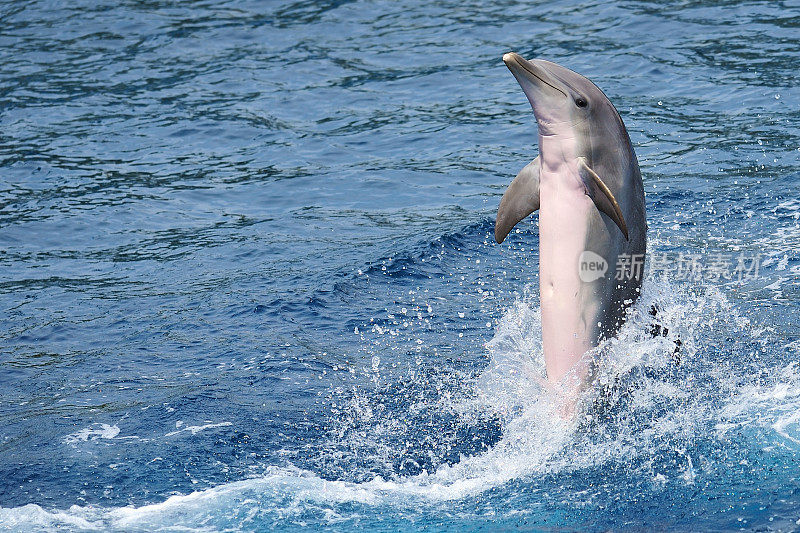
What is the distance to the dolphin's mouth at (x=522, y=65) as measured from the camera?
20.9ft

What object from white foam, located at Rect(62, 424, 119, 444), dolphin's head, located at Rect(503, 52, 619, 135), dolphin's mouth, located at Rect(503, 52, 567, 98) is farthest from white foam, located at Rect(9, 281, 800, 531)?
dolphin's mouth, located at Rect(503, 52, 567, 98)

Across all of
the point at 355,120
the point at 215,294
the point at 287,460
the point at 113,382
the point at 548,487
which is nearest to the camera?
the point at 548,487

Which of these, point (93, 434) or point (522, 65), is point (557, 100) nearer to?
point (522, 65)

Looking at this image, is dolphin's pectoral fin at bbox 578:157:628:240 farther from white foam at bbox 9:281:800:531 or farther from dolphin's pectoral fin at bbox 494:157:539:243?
white foam at bbox 9:281:800:531

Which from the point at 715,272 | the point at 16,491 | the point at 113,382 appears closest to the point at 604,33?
the point at 715,272

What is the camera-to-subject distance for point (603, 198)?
631 centimetres

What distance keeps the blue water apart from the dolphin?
238 mm

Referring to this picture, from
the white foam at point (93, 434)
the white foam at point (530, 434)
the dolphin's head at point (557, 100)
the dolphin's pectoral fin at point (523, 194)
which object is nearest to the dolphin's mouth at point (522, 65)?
the dolphin's head at point (557, 100)

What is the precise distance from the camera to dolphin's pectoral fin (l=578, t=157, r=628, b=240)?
20.5 feet

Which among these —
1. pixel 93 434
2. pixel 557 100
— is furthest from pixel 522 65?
pixel 93 434

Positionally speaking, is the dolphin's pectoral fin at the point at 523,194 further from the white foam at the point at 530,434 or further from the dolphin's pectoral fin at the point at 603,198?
the white foam at the point at 530,434

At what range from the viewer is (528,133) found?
13375 millimetres

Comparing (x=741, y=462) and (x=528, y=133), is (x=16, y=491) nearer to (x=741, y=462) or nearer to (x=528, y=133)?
(x=741, y=462)

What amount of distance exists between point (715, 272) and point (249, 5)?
39.5ft
